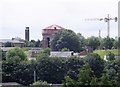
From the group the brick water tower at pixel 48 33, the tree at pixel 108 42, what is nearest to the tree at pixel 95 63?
the tree at pixel 108 42

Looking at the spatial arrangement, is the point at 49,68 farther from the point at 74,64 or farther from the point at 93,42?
the point at 93,42

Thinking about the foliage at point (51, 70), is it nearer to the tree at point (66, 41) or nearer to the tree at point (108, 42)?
the tree at point (108, 42)

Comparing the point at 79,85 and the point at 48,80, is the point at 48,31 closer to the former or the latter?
the point at 48,80

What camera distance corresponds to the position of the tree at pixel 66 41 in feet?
56.1

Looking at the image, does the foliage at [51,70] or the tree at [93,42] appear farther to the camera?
the tree at [93,42]

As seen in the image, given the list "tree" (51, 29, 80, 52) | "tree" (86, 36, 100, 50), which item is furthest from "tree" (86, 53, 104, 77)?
"tree" (86, 36, 100, 50)

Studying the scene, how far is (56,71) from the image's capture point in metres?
9.05

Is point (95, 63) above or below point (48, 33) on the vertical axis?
below

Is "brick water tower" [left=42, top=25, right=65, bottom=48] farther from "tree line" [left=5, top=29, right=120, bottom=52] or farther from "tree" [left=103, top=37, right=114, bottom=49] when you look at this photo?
"tree" [left=103, top=37, right=114, bottom=49]

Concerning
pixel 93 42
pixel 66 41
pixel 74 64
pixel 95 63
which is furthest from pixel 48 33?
pixel 95 63

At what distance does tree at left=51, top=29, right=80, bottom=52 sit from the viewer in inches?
673

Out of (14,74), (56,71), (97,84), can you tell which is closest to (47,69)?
(56,71)

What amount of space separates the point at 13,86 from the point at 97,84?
3502 millimetres

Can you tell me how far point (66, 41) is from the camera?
17250 millimetres
